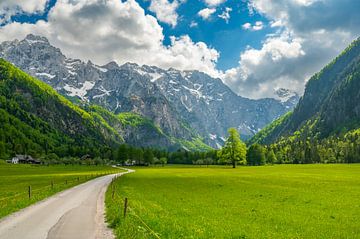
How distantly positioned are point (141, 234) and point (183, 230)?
3378mm

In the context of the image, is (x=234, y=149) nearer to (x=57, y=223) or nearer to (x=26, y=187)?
(x=26, y=187)

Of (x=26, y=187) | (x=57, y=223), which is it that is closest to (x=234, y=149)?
(x=26, y=187)

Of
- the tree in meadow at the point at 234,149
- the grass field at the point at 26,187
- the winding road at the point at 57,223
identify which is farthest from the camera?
the tree in meadow at the point at 234,149

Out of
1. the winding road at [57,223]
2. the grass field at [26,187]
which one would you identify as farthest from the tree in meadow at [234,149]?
the winding road at [57,223]

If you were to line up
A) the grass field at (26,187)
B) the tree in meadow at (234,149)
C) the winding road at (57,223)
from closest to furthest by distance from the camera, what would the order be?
the winding road at (57,223) < the grass field at (26,187) < the tree in meadow at (234,149)

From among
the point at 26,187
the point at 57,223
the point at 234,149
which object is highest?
the point at 234,149

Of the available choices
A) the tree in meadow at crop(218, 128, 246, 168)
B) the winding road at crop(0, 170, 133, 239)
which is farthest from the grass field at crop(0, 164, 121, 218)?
the tree in meadow at crop(218, 128, 246, 168)

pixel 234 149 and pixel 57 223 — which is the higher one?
pixel 234 149

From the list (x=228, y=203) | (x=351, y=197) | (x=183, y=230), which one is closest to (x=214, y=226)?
(x=183, y=230)

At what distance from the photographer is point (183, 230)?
74.8 feet

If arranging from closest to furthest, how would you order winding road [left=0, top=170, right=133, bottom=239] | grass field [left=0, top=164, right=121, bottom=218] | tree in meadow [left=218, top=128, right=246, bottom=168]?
1. winding road [left=0, top=170, right=133, bottom=239]
2. grass field [left=0, top=164, right=121, bottom=218]
3. tree in meadow [left=218, top=128, right=246, bottom=168]

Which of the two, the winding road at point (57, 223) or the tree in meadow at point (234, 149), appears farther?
the tree in meadow at point (234, 149)

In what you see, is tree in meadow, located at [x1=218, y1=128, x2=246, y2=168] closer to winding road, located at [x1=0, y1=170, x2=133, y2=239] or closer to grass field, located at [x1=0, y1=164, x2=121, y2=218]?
grass field, located at [x1=0, y1=164, x2=121, y2=218]

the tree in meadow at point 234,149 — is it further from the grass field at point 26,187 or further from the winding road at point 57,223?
the winding road at point 57,223
